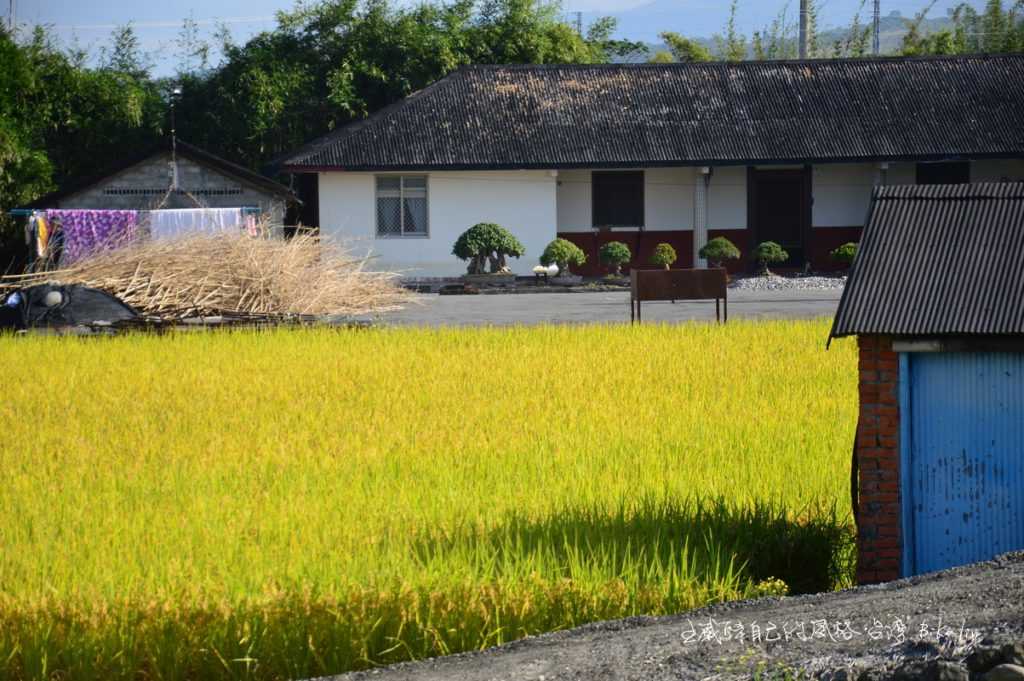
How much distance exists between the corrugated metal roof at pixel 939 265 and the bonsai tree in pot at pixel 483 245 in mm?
24751

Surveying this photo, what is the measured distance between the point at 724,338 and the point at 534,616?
12.8 meters

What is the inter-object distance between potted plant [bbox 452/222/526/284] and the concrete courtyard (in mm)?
2788

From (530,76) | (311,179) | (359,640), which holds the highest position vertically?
(530,76)

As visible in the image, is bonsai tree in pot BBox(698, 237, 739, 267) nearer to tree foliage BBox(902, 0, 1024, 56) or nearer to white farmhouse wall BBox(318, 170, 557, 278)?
white farmhouse wall BBox(318, 170, 557, 278)

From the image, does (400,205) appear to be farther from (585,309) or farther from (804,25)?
(804,25)

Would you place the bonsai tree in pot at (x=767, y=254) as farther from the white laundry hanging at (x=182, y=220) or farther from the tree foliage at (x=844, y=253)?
the white laundry hanging at (x=182, y=220)

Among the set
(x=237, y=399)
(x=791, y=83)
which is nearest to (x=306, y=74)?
(x=791, y=83)

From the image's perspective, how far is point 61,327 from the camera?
22656mm

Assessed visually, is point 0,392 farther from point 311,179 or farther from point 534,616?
point 311,179

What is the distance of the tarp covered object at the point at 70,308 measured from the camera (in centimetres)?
2272

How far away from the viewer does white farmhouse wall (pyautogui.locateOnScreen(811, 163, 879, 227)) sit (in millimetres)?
37312

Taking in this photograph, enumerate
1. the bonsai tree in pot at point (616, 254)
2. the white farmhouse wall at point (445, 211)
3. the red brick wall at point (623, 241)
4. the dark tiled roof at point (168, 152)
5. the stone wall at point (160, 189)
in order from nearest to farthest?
the dark tiled roof at point (168, 152) → the stone wall at point (160, 189) → the bonsai tree in pot at point (616, 254) → the white farmhouse wall at point (445, 211) → the red brick wall at point (623, 241)

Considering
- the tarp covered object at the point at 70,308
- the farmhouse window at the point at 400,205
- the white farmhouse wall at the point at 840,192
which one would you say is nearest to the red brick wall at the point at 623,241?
the white farmhouse wall at the point at 840,192

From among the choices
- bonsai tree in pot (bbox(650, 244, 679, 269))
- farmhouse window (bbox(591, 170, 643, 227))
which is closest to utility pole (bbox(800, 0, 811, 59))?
farmhouse window (bbox(591, 170, 643, 227))
